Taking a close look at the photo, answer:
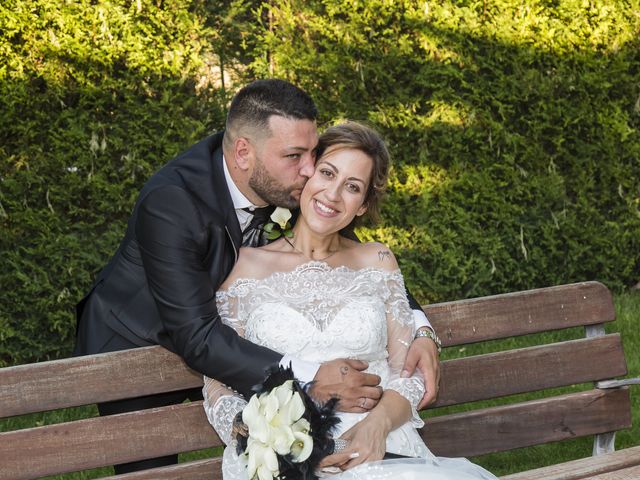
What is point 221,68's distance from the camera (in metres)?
6.40

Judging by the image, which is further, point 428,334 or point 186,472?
point 428,334

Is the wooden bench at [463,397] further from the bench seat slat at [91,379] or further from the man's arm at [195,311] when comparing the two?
the man's arm at [195,311]

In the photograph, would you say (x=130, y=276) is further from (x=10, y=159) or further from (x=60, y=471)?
(x=10, y=159)

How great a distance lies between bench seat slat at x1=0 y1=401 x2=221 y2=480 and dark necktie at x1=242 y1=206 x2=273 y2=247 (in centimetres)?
67

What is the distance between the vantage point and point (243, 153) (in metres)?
3.84

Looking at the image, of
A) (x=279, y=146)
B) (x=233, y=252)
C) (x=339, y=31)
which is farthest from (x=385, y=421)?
(x=339, y=31)

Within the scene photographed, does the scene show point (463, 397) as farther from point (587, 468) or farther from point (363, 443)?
point (363, 443)

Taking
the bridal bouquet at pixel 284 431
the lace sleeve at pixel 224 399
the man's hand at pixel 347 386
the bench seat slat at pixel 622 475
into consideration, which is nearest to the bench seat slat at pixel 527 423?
the bench seat slat at pixel 622 475

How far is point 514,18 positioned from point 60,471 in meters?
4.91

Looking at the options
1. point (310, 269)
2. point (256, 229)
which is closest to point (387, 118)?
point (256, 229)

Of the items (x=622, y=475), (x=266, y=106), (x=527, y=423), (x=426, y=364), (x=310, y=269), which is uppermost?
(x=266, y=106)

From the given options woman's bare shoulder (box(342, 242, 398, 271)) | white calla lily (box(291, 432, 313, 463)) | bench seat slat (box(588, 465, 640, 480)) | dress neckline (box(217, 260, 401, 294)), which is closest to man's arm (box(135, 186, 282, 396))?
dress neckline (box(217, 260, 401, 294))

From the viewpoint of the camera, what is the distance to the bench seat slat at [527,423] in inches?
157

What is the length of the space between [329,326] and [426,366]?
0.38m
